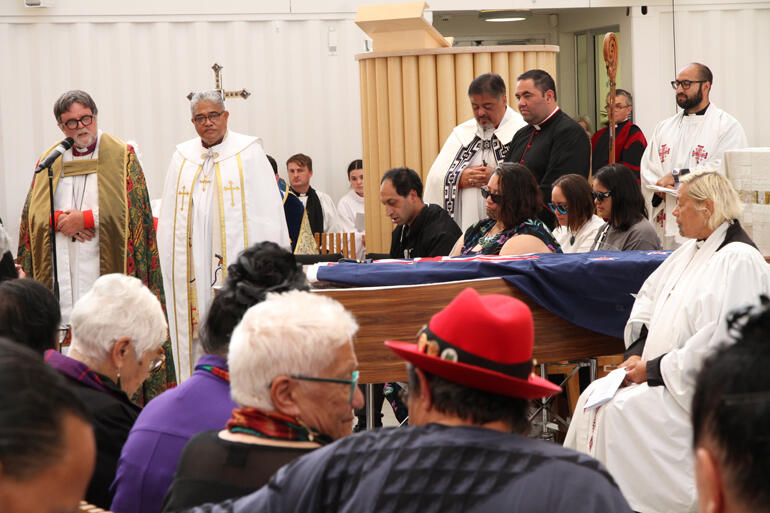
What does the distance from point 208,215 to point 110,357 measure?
3.01 meters

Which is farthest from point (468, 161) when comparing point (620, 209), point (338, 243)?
point (338, 243)

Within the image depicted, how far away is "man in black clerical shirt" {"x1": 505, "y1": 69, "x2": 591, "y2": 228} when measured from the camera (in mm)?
5875

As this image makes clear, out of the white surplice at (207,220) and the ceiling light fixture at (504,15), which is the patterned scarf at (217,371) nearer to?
the white surplice at (207,220)

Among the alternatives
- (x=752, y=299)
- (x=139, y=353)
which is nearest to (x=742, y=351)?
(x=139, y=353)

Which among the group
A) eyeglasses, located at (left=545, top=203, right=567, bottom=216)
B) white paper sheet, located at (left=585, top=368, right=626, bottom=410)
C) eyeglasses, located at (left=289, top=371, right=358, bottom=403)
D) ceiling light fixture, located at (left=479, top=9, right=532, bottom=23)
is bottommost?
white paper sheet, located at (left=585, top=368, right=626, bottom=410)

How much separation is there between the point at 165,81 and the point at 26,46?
1240 millimetres

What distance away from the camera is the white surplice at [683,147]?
7488 millimetres

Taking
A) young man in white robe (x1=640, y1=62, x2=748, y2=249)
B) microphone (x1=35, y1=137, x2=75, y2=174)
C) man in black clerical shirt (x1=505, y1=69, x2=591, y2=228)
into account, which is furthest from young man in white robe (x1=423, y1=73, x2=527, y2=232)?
microphone (x1=35, y1=137, x2=75, y2=174)

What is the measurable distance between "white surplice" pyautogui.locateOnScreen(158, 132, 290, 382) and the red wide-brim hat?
403 cm

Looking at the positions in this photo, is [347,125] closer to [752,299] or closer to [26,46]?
[26,46]

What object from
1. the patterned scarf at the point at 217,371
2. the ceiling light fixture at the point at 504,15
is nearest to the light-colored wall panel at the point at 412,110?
the patterned scarf at the point at 217,371

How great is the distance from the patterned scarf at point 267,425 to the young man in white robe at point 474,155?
163 inches

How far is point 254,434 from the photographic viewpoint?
6.47 ft

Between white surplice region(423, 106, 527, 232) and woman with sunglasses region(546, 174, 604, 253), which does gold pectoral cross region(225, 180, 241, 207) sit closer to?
white surplice region(423, 106, 527, 232)
